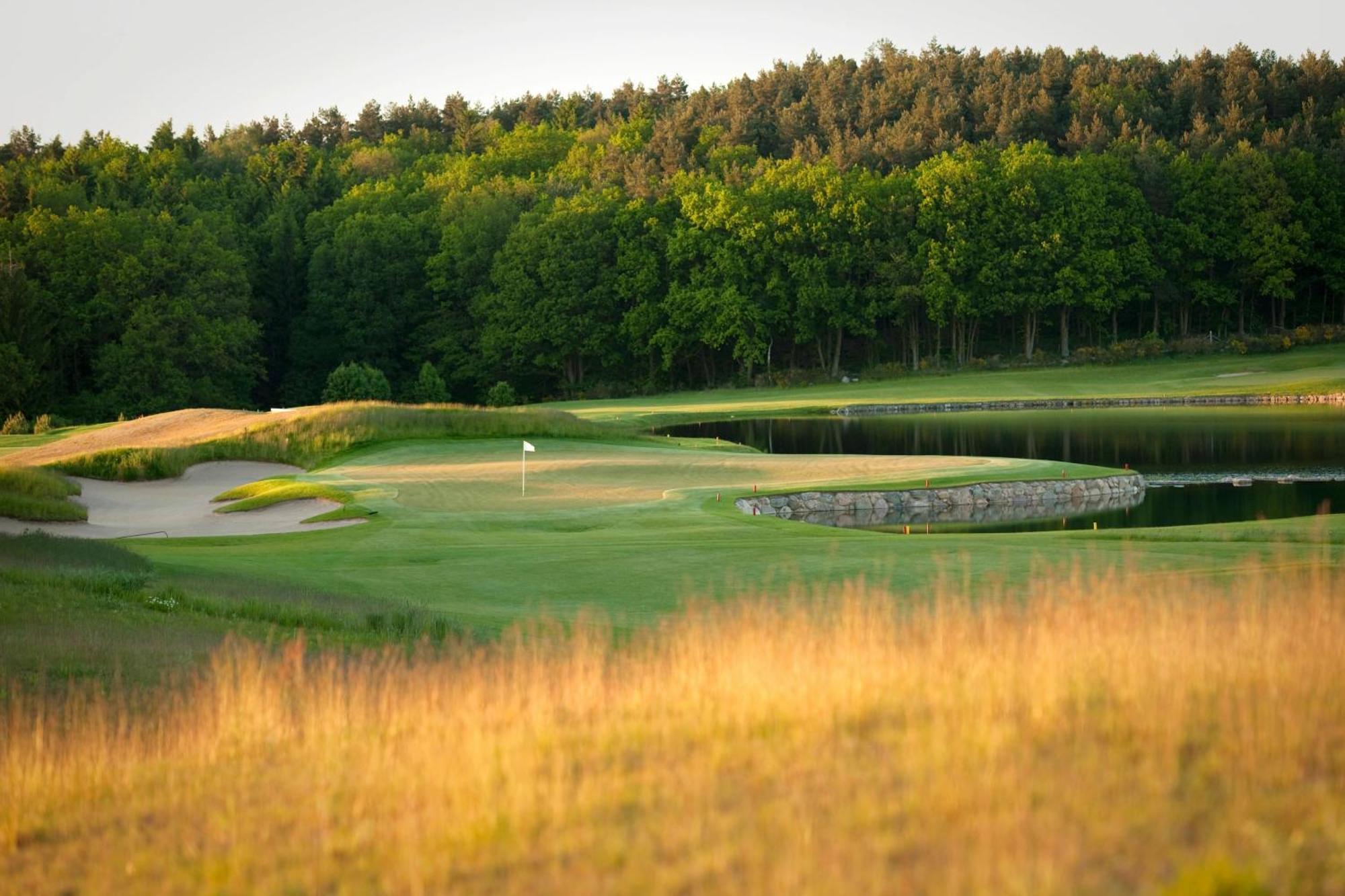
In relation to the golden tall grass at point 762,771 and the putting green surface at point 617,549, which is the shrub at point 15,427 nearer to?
the putting green surface at point 617,549

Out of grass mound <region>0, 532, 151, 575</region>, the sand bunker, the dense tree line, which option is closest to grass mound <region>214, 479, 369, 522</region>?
the sand bunker

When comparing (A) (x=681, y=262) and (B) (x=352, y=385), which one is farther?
(A) (x=681, y=262)

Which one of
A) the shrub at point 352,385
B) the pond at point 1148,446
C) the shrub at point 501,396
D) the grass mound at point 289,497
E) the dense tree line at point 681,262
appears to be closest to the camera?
the grass mound at point 289,497

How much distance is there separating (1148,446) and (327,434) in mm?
26193

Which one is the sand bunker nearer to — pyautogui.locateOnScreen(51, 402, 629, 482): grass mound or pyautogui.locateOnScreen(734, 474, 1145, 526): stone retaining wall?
pyautogui.locateOnScreen(51, 402, 629, 482): grass mound

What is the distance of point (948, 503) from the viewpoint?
29.0m

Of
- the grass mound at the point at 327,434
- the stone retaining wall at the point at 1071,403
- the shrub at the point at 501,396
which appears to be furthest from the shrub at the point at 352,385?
the stone retaining wall at the point at 1071,403

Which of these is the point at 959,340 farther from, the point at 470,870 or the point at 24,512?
the point at 470,870

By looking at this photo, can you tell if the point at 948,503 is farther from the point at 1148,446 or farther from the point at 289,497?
the point at 1148,446

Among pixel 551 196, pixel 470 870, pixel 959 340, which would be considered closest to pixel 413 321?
pixel 551 196

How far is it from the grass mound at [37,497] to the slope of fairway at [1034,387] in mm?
31854

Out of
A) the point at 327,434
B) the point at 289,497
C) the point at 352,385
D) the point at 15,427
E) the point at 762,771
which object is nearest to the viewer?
the point at 762,771

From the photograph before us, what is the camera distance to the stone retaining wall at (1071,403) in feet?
204

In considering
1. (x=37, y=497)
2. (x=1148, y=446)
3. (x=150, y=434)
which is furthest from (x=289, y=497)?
(x=1148, y=446)
